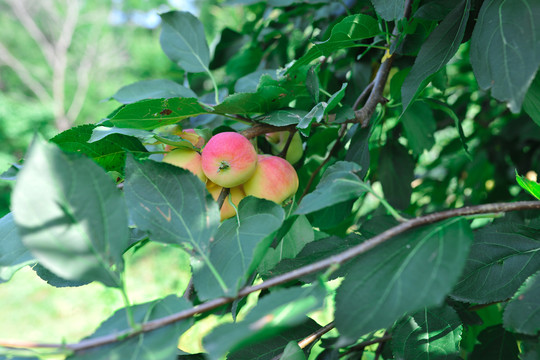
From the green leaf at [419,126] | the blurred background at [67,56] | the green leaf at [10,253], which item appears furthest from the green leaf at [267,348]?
the blurred background at [67,56]

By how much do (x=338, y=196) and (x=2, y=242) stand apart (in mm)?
326

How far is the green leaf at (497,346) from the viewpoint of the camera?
0.55 m

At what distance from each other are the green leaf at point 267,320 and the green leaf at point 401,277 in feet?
0.10

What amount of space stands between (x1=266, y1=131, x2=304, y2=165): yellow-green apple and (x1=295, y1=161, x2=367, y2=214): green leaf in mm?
172

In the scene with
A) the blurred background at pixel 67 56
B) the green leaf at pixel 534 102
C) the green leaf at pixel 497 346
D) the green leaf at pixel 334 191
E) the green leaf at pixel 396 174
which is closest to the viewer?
the green leaf at pixel 334 191

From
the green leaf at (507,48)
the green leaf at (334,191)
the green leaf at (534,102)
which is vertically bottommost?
the green leaf at (334,191)

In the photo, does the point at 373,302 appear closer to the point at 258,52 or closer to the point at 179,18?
the point at 179,18

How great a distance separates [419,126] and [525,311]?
50 cm

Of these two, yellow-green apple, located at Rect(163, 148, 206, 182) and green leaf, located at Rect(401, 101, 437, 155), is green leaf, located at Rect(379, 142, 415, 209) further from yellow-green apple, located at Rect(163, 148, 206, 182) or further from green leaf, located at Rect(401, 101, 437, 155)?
yellow-green apple, located at Rect(163, 148, 206, 182)

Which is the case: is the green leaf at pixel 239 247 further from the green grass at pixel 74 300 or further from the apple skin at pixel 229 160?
the green grass at pixel 74 300

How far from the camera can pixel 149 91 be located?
2.06 ft

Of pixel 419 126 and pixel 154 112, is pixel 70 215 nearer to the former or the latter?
pixel 154 112

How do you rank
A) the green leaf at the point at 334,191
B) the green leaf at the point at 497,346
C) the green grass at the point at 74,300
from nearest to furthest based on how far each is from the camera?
1. the green leaf at the point at 334,191
2. the green leaf at the point at 497,346
3. the green grass at the point at 74,300

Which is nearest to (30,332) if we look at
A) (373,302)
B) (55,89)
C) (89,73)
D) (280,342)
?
(280,342)
